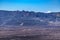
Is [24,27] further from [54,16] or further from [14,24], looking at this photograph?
[54,16]

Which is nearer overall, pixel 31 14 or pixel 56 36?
pixel 56 36

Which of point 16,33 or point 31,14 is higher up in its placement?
point 31,14

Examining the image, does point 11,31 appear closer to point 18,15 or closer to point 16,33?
point 16,33

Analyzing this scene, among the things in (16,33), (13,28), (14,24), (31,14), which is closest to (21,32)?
(16,33)

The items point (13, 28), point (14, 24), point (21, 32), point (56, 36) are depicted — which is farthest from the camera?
point (14, 24)

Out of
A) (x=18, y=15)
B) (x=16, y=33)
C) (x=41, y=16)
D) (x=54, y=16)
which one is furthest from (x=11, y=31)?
(x=54, y=16)

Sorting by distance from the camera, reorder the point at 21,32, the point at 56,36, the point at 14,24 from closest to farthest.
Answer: the point at 56,36 < the point at 21,32 < the point at 14,24
